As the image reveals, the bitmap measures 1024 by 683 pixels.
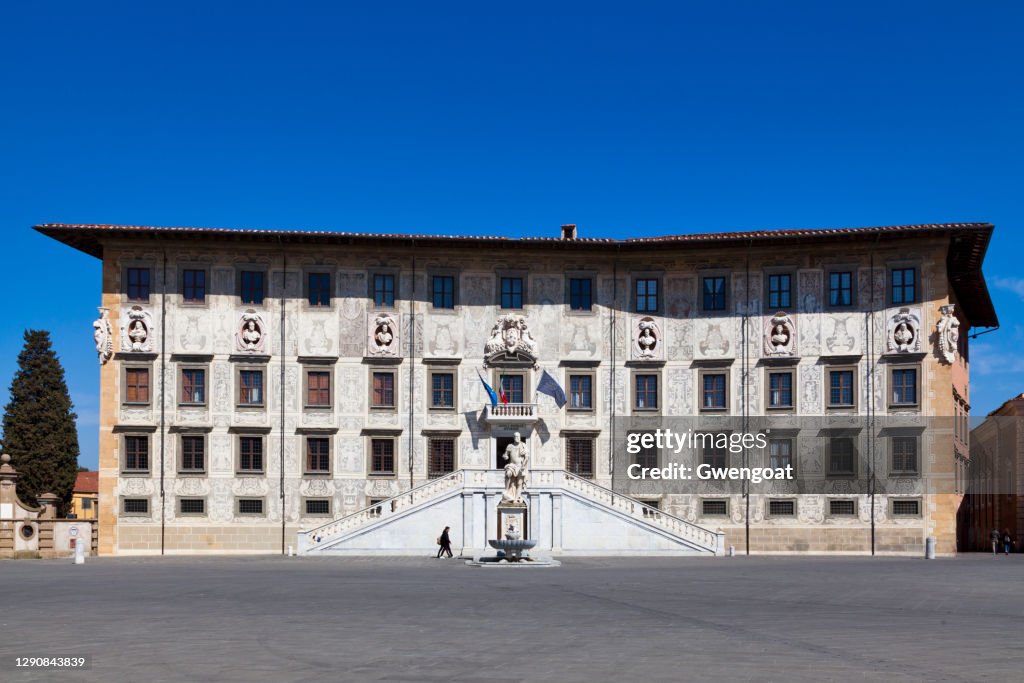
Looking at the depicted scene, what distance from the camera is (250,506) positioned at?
46.5 meters

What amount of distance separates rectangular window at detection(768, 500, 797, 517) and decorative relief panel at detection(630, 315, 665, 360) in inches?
281

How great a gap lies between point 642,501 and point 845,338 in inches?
400

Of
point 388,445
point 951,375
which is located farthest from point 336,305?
point 951,375

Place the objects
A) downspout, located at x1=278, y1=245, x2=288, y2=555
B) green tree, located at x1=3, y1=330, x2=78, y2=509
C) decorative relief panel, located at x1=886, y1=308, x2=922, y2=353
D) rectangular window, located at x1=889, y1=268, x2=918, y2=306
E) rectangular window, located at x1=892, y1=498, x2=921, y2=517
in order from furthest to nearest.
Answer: green tree, located at x1=3, y1=330, x2=78, y2=509 < downspout, located at x1=278, y1=245, x2=288, y2=555 < rectangular window, located at x1=889, y1=268, x2=918, y2=306 < rectangular window, located at x1=892, y1=498, x2=921, y2=517 < decorative relief panel, located at x1=886, y1=308, x2=922, y2=353

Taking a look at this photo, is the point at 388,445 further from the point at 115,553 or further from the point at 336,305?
the point at 115,553

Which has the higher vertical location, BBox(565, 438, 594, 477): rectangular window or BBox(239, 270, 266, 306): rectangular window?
BBox(239, 270, 266, 306): rectangular window

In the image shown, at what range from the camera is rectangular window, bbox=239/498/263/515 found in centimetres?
4644

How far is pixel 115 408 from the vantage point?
4650 centimetres

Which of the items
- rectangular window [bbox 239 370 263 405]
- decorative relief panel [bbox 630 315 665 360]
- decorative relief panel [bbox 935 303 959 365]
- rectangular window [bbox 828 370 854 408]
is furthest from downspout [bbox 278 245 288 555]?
decorative relief panel [bbox 935 303 959 365]

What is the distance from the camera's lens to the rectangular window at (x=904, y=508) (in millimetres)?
45625

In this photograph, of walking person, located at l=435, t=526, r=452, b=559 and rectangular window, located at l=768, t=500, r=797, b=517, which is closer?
walking person, located at l=435, t=526, r=452, b=559

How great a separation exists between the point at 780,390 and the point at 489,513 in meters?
12.4

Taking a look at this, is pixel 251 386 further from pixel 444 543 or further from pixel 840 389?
pixel 840 389

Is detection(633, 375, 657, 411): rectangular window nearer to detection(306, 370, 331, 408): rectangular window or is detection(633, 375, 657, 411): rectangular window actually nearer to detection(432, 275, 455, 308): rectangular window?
detection(432, 275, 455, 308): rectangular window
